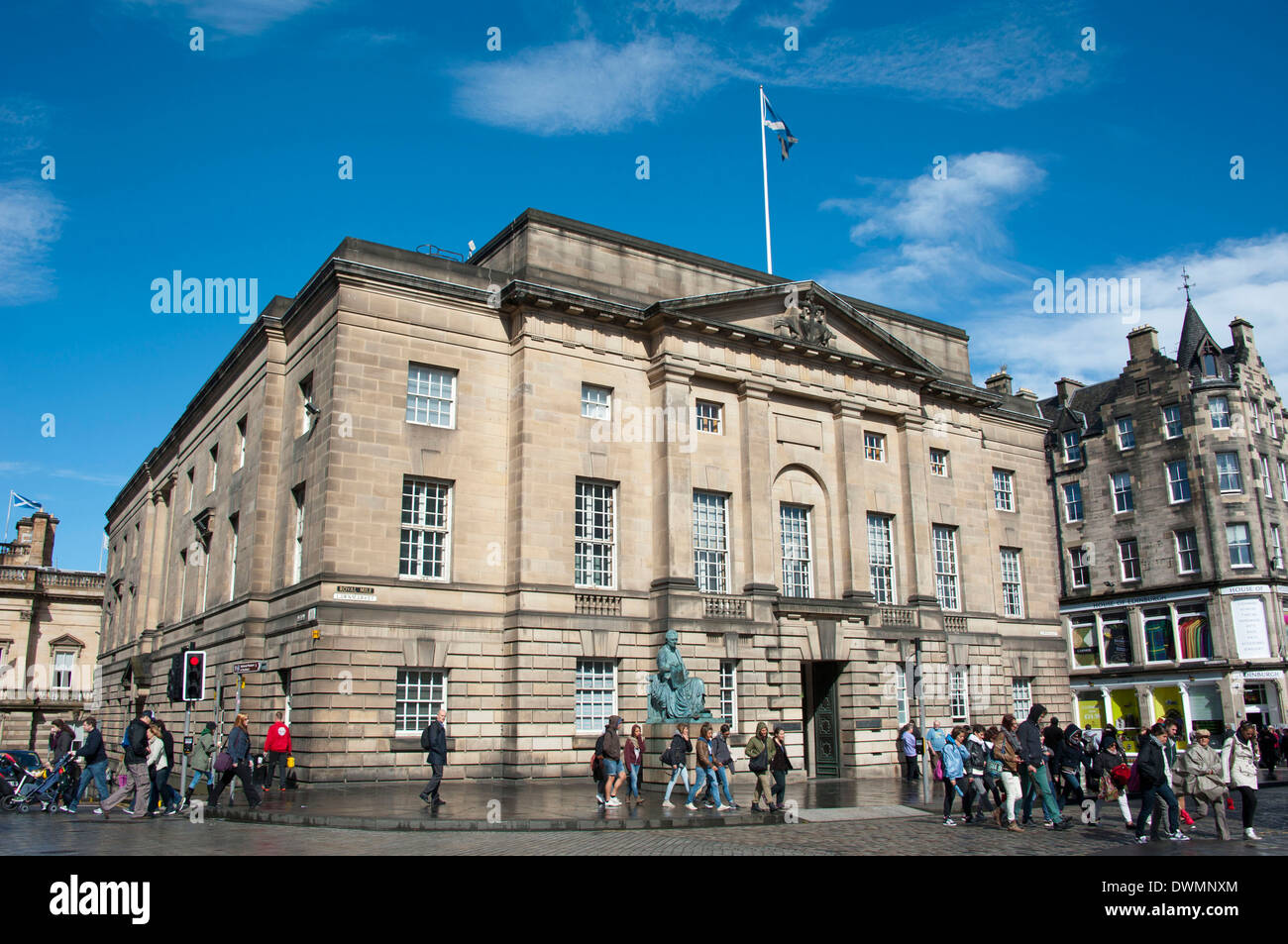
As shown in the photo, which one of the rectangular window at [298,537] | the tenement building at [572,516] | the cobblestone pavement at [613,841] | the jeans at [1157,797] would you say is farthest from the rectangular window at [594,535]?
the jeans at [1157,797]

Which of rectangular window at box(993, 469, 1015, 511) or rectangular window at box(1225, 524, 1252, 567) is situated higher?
rectangular window at box(993, 469, 1015, 511)

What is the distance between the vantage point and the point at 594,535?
1156 inches

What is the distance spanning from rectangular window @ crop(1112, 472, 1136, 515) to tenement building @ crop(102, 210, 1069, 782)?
22010 mm

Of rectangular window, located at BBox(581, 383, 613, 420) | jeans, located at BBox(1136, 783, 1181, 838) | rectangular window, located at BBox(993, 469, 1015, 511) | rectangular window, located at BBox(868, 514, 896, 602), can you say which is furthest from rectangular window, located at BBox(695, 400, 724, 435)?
jeans, located at BBox(1136, 783, 1181, 838)

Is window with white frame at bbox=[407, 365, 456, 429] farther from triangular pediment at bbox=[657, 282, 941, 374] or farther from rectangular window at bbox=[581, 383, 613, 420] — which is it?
triangular pediment at bbox=[657, 282, 941, 374]

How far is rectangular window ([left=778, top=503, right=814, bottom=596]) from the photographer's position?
1270 inches

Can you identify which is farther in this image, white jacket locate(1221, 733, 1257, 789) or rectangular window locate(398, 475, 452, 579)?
rectangular window locate(398, 475, 452, 579)

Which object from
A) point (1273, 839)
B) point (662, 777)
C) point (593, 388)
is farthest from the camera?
point (593, 388)

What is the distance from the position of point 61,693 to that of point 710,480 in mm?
50400

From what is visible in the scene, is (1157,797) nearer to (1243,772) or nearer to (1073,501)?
(1243,772)
